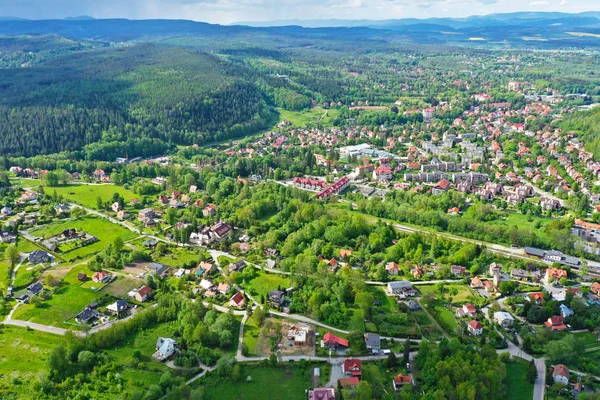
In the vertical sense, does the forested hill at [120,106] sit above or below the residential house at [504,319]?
above

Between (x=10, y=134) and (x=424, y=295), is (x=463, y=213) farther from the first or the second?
(x=10, y=134)

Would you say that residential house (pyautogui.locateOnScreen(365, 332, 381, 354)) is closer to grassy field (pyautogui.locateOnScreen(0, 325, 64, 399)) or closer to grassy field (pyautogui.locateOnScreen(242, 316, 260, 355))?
grassy field (pyautogui.locateOnScreen(242, 316, 260, 355))

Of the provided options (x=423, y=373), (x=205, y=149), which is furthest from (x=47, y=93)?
(x=423, y=373)

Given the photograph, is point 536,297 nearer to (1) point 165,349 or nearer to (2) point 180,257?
(1) point 165,349

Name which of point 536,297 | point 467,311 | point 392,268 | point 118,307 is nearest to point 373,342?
point 467,311

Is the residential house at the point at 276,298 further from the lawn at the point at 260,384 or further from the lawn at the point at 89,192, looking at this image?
the lawn at the point at 89,192

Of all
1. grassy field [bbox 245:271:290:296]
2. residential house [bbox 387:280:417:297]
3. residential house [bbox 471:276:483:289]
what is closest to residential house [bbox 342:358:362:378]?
residential house [bbox 387:280:417:297]

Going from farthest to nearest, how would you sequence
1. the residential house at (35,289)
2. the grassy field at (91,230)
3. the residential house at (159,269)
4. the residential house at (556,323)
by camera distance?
the grassy field at (91,230), the residential house at (159,269), the residential house at (35,289), the residential house at (556,323)

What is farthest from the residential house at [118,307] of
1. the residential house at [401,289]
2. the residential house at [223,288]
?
the residential house at [401,289]
